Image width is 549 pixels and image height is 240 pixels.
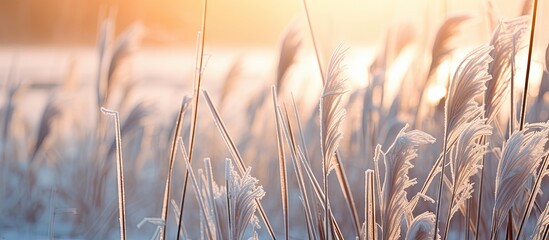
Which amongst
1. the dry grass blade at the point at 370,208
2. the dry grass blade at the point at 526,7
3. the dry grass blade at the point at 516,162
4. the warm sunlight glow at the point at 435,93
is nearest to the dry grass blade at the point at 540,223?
the dry grass blade at the point at 516,162

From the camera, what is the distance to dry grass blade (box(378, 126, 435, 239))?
2.57 feet

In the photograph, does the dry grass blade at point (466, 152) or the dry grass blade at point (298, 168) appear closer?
the dry grass blade at point (466, 152)

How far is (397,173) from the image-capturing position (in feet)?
2.61

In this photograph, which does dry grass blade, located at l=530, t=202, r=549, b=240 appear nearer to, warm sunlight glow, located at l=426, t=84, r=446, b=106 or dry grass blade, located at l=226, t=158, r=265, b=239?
dry grass blade, located at l=226, t=158, r=265, b=239

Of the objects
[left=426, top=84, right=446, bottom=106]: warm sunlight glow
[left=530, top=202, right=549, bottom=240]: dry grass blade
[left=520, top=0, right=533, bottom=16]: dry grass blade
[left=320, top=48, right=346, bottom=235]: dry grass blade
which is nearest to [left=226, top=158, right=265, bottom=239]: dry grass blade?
[left=320, top=48, right=346, bottom=235]: dry grass blade

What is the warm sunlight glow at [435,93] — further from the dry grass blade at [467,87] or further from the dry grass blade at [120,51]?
the dry grass blade at [467,87]

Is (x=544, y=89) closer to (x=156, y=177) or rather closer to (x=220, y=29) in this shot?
(x=156, y=177)

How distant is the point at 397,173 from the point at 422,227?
0.29 feet

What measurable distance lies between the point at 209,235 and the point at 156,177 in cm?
114

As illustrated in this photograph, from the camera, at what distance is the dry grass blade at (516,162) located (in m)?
0.80

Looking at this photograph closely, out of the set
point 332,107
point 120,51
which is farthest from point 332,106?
point 120,51

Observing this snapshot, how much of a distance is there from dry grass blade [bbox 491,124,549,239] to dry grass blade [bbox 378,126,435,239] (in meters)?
0.08

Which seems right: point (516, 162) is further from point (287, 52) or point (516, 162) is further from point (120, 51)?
point (120, 51)

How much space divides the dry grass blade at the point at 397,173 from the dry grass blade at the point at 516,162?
8 cm
